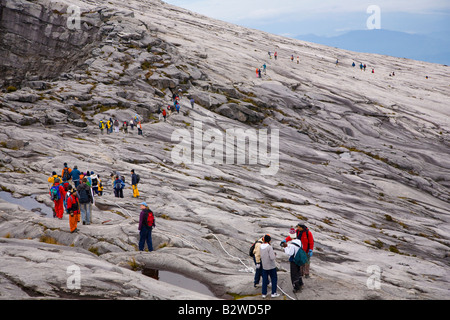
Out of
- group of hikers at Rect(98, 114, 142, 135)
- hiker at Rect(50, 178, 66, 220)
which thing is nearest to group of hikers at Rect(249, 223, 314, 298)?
hiker at Rect(50, 178, 66, 220)

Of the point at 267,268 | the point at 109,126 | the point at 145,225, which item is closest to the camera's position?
the point at 267,268

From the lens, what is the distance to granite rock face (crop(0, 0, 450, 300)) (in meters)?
19.3

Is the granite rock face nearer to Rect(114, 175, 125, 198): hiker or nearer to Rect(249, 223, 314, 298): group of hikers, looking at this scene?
Rect(114, 175, 125, 198): hiker

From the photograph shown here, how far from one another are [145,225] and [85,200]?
5135mm

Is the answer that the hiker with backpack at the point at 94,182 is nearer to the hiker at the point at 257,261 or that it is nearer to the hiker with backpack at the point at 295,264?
the hiker at the point at 257,261

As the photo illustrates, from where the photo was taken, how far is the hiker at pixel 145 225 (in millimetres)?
19672

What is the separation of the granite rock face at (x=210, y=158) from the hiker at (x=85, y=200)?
0.80 meters

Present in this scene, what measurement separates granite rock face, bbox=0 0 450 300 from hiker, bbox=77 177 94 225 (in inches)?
31.6

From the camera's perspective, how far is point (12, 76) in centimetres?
8094

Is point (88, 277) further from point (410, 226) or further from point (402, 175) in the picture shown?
point (402, 175)

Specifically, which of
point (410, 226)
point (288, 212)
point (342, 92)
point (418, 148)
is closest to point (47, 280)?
point (288, 212)

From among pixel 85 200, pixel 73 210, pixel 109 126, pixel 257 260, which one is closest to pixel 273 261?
pixel 257 260

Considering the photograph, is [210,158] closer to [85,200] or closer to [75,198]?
[85,200]

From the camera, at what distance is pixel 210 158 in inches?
1916
